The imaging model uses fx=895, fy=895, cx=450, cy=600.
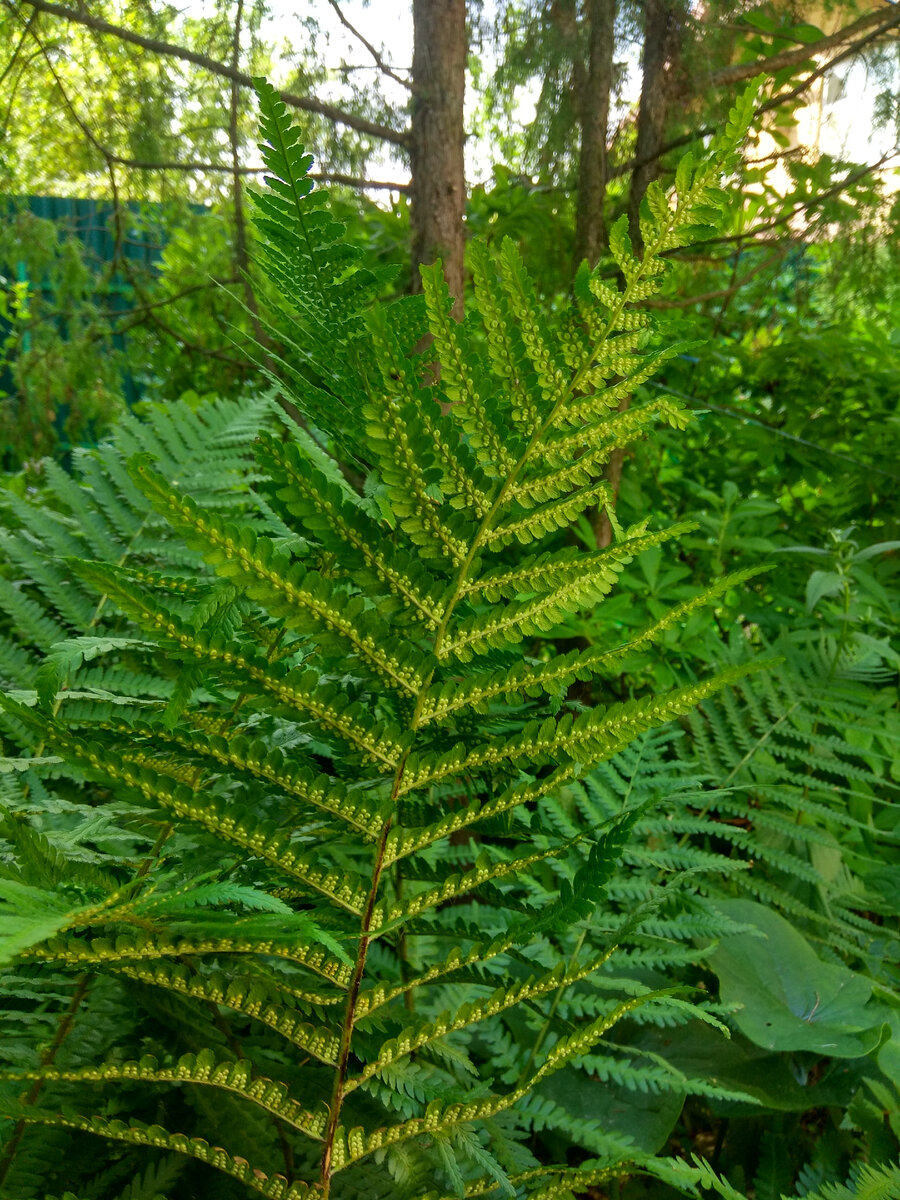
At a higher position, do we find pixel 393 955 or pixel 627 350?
pixel 627 350

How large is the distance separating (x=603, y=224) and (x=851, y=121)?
0.86m

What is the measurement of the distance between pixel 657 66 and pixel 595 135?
14.8 inches

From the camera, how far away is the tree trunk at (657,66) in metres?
2.34

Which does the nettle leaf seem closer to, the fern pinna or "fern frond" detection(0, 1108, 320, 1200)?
the fern pinna

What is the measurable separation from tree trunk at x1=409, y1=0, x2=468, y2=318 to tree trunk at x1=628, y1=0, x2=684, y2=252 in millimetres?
488

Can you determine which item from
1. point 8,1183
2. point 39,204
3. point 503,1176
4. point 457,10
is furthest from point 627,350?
point 39,204

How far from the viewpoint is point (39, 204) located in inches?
212

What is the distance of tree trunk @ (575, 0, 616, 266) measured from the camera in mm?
2191

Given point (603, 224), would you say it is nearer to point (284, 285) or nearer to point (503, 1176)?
point (284, 285)

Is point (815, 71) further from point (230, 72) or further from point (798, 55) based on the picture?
point (230, 72)

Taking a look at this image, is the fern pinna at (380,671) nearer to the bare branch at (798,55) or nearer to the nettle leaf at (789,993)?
the nettle leaf at (789,993)

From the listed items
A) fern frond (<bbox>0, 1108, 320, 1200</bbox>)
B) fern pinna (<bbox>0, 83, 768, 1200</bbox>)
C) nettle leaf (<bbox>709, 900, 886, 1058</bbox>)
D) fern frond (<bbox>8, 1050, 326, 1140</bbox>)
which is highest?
fern pinna (<bbox>0, 83, 768, 1200</bbox>)

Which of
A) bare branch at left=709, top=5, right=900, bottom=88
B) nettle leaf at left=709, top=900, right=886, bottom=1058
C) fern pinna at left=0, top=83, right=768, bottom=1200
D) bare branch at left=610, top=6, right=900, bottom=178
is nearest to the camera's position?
fern pinna at left=0, top=83, right=768, bottom=1200

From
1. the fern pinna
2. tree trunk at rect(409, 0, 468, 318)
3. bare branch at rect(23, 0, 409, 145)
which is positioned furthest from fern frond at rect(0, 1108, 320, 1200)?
bare branch at rect(23, 0, 409, 145)
